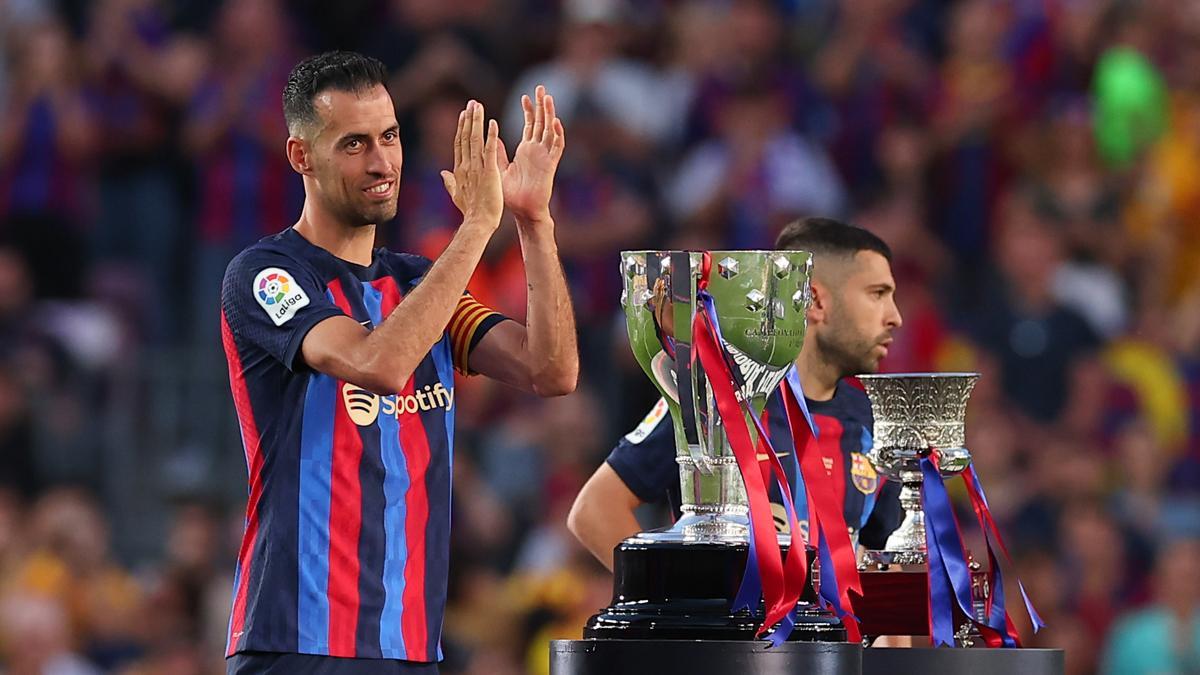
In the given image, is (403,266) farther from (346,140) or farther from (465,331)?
(346,140)

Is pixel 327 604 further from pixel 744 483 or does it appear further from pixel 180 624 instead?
pixel 180 624

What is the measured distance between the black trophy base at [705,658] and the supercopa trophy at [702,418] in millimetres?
64

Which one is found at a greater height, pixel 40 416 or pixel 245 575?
pixel 40 416

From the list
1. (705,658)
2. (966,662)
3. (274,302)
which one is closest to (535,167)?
(274,302)

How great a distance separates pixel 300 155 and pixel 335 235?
0.17m

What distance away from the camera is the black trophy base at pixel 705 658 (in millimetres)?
3467

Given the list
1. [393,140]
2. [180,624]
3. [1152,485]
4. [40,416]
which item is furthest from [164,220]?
[393,140]

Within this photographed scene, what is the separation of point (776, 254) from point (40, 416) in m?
7.16

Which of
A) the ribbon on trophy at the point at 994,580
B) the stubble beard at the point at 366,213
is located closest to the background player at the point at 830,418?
the ribbon on trophy at the point at 994,580

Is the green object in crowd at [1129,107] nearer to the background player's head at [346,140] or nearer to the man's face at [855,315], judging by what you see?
the man's face at [855,315]

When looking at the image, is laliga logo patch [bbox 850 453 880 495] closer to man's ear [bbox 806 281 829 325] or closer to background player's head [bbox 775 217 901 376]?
background player's head [bbox 775 217 901 376]

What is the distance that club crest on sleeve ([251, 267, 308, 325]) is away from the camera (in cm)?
387

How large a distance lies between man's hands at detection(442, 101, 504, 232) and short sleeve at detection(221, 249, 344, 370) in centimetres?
31

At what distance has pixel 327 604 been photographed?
148 inches
